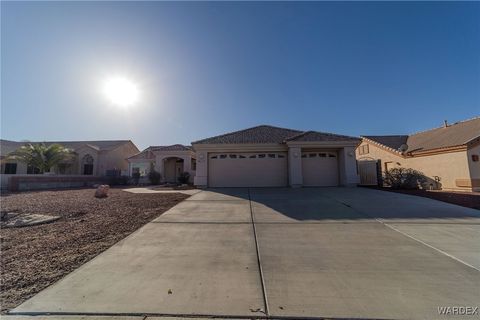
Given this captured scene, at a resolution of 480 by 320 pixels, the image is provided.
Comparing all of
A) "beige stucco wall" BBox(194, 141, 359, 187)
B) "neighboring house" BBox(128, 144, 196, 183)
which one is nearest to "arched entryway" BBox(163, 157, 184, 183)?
"neighboring house" BBox(128, 144, 196, 183)

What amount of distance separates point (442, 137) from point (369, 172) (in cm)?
563

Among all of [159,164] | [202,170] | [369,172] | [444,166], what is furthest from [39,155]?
[444,166]

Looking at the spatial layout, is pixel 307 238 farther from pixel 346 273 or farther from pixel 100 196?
pixel 100 196

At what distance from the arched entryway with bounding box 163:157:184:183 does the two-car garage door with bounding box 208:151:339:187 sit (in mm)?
10371

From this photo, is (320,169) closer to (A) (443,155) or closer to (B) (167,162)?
(A) (443,155)

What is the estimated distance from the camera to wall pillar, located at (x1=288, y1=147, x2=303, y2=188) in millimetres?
15828

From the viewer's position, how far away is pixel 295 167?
16.0m

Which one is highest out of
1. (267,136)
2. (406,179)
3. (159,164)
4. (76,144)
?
(76,144)

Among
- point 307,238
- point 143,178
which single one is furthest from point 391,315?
point 143,178

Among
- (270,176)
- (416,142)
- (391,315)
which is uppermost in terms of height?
(416,142)

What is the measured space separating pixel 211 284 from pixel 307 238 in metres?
2.82

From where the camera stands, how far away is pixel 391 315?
8.84 ft

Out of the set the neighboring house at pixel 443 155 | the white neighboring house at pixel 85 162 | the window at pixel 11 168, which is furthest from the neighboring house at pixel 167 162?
the neighboring house at pixel 443 155

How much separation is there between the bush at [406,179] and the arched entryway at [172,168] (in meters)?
19.6
